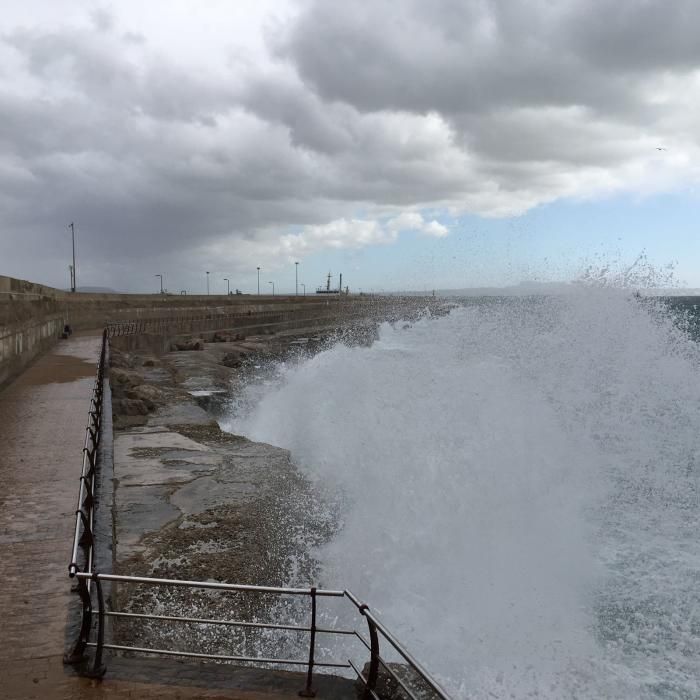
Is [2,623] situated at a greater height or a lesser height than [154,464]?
greater

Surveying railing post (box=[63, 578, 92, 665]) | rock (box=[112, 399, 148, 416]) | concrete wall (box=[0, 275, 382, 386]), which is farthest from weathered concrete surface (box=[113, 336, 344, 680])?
concrete wall (box=[0, 275, 382, 386])

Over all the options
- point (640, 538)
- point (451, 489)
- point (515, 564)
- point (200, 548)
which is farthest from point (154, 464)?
point (640, 538)

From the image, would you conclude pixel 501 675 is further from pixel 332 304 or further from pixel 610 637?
pixel 332 304

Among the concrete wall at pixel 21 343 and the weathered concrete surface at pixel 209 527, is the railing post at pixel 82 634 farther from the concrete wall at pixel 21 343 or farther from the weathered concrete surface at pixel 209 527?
the concrete wall at pixel 21 343

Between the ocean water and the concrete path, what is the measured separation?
235 cm

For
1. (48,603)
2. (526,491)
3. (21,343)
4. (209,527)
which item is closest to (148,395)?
(21,343)

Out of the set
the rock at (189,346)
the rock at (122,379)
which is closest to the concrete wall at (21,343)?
the rock at (122,379)

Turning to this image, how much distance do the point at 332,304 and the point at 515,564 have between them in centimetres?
6356

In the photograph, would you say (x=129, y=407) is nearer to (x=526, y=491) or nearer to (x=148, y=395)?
(x=148, y=395)

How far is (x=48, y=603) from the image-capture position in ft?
12.1

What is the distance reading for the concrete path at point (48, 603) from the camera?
10.0 ft

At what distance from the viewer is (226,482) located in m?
8.46

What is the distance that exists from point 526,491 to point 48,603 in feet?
22.5

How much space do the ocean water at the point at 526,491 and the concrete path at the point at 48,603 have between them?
235cm
